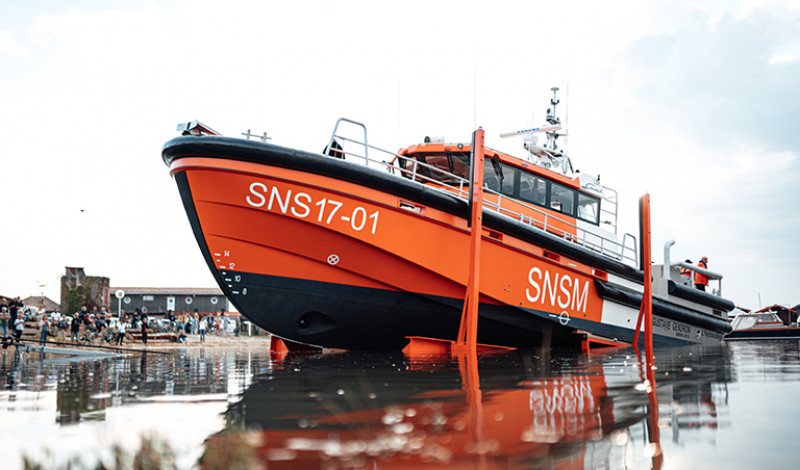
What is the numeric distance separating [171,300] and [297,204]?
35836mm

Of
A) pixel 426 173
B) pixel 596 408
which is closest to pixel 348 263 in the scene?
pixel 426 173

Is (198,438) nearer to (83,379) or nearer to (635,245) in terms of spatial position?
(83,379)

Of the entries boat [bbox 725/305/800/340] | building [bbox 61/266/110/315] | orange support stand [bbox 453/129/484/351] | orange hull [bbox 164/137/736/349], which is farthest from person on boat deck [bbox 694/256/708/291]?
building [bbox 61/266/110/315]

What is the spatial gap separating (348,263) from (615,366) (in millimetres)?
3618

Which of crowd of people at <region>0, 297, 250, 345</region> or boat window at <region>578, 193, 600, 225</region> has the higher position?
boat window at <region>578, 193, 600, 225</region>

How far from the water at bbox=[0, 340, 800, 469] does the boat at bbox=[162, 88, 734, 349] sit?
2926 mm

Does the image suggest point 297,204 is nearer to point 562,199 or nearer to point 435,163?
point 435,163

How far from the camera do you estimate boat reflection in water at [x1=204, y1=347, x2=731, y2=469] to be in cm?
211

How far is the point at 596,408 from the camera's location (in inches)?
124

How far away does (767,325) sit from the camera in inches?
1011

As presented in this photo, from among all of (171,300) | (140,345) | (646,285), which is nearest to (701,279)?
(646,285)

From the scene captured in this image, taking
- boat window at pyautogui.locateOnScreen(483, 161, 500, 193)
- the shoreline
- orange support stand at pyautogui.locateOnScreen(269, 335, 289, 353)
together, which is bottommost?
the shoreline

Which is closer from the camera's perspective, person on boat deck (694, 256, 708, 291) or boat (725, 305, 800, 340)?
person on boat deck (694, 256, 708, 291)

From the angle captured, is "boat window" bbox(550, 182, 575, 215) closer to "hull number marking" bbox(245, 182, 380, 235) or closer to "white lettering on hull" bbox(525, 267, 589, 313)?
"white lettering on hull" bbox(525, 267, 589, 313)
